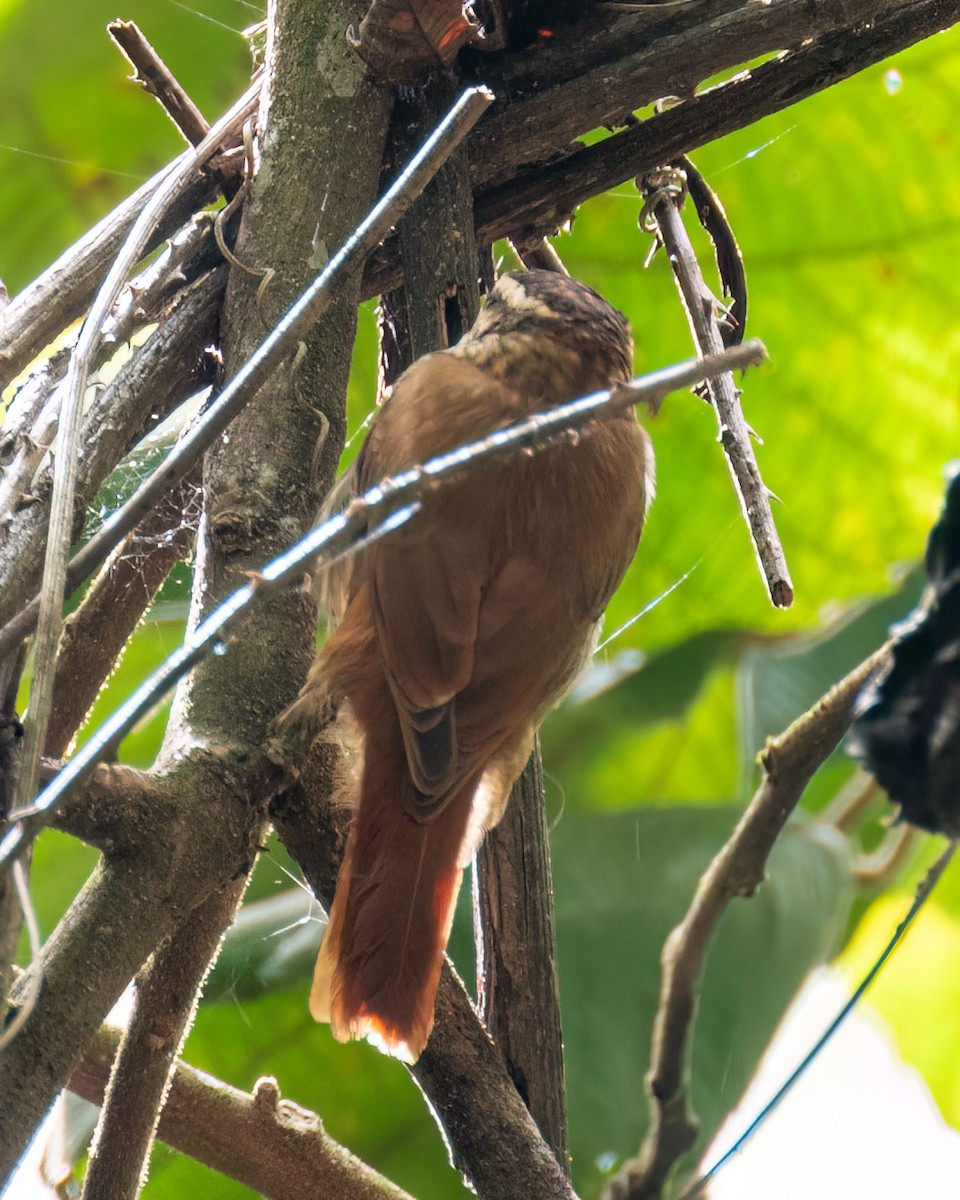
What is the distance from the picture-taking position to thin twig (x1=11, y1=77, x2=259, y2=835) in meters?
0.70

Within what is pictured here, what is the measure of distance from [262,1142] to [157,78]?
0.94m

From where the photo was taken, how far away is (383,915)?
1116 mm

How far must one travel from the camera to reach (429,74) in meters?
1.17

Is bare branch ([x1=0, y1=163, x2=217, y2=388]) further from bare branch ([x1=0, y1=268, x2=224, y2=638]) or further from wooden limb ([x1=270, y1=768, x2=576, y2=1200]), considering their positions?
wooden limb ([x1=270, y1=768, x2=576, y2=1200])

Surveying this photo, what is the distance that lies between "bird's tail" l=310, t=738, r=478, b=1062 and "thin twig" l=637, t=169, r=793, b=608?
0.34 metres

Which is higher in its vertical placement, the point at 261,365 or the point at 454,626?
the point at 454,626

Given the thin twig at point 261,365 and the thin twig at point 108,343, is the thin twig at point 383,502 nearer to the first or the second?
the thin twig at point 261,365

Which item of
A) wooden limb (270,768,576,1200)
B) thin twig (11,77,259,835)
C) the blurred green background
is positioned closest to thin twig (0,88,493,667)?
thin twig (11,77,259,835)

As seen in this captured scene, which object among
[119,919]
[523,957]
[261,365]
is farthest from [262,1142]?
[261,365]

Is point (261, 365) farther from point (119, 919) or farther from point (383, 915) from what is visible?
point (383, 915)

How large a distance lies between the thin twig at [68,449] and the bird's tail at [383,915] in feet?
1.23

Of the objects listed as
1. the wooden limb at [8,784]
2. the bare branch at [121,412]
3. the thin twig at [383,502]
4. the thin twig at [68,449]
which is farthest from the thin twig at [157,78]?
the thin twig at [383,502]

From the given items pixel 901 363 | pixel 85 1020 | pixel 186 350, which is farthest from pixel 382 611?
pixel 901 363

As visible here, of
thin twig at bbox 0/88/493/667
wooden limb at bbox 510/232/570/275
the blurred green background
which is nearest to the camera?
thin twig at bbox 0/88/493/667
